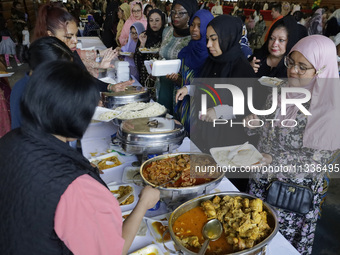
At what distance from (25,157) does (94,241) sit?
0.25 metres

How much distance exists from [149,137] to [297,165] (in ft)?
2.39

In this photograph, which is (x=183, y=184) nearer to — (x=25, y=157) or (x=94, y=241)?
(x=94, y=241)

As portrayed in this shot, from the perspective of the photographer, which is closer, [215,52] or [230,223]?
[230,223]

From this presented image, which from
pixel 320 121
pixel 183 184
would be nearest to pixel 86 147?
pixel 183 184

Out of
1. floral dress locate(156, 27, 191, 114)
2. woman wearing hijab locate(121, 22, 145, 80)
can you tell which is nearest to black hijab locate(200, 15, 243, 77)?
floral dress locate(156, 27, 191, 114)

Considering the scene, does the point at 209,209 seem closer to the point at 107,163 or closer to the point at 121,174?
the point at 121,174

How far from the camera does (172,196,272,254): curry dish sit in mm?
858

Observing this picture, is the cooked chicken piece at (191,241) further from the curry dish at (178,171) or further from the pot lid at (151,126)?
the pot lid at (151,126)

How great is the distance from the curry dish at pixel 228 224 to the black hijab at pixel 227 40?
1016 mm

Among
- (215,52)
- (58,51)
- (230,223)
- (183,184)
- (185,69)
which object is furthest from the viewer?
(185,69)

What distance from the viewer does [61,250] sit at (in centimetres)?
67

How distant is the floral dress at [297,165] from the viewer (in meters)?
1.32

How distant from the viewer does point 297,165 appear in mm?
1357

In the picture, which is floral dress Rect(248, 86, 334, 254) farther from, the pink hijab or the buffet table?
the buffet table
